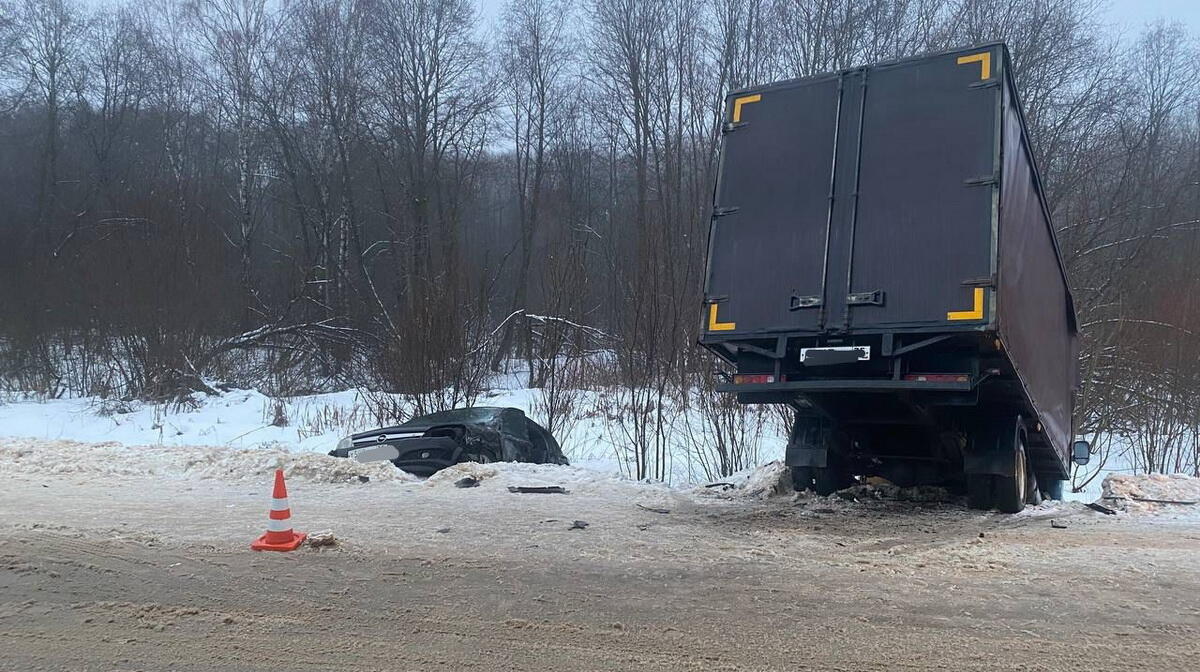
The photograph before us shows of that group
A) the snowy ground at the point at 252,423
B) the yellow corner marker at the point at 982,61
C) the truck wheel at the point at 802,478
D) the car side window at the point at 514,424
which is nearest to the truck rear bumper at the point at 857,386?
the truck wheel at the point at 802,478

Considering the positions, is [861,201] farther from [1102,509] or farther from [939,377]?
[1102,509]

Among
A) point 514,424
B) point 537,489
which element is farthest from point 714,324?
point 514,424

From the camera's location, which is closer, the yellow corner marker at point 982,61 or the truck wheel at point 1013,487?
the yellow corner marker at point 982,61

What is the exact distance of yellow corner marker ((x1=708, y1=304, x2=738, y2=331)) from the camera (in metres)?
8.33

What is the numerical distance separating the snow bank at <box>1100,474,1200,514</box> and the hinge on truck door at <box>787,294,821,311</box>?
4.66 m

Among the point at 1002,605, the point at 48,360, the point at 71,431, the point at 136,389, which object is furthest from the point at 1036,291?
the point at 48,360

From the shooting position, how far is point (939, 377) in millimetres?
7594

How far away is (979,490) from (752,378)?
2.72 m

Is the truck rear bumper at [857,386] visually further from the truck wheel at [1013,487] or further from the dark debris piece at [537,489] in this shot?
the dark debris piece at [537,489]

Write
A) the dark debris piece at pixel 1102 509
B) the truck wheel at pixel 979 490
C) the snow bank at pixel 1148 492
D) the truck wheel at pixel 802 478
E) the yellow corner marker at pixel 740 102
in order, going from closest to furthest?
the yellow corner marker at pixel 740 102 < the truck wheel at pixel 979 490 < the dark debris piece at pixel 1102 509 < the truck wheel at pixel 802 478 < the snow bank at pixel 1148 492

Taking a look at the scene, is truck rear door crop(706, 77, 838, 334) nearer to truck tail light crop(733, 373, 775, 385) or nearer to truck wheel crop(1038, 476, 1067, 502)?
truck tail light crop(733, 373, 775, 385)

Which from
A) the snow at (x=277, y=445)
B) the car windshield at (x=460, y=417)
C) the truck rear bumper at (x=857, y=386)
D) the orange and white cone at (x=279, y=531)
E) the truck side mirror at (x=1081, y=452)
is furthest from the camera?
the car windshield at (x=460, y=417)

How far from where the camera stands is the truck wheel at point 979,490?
8953mm

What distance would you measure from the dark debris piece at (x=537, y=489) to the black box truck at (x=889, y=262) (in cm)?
299
